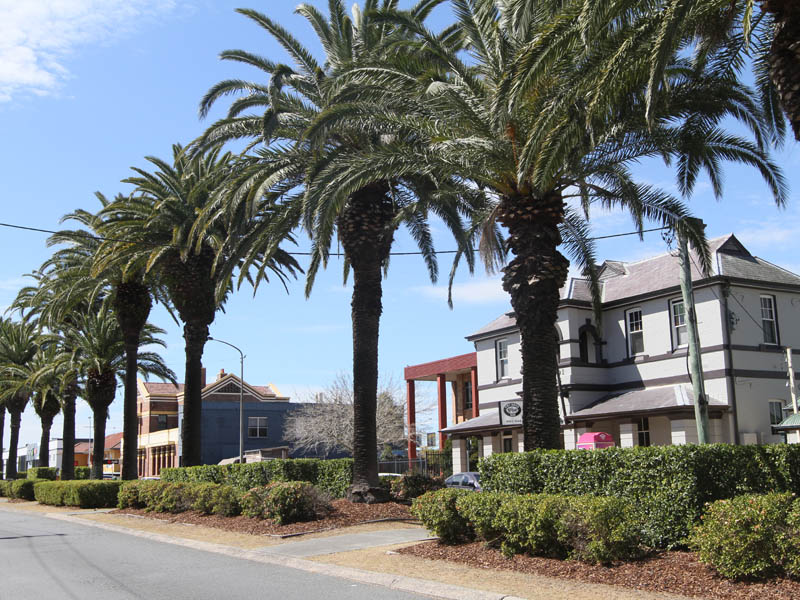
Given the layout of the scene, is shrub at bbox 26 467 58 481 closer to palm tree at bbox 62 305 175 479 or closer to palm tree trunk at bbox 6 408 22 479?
palm tree trunk at bbox 6 408 22 479

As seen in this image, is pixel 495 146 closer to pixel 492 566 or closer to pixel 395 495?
pixel 492 566

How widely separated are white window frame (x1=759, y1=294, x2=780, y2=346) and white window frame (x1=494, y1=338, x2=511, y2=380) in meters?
11.0

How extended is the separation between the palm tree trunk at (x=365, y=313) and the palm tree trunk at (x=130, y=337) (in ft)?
43.5

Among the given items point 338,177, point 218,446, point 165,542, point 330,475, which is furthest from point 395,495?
point 218,446

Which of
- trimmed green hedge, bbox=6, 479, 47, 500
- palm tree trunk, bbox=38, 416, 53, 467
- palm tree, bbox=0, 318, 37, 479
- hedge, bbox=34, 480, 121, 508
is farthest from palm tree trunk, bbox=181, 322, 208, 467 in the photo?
palm tree trunk, bbox=38, 416, 53, 467

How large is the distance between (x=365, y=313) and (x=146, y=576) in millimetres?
9485

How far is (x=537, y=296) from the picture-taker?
49.1 feet

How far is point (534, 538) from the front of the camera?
11781 mm

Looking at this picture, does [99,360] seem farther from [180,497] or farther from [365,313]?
[365,313]

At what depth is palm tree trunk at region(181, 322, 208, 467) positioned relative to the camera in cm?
2553

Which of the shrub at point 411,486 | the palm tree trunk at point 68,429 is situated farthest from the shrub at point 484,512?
the palm tree trunk at point 68,429

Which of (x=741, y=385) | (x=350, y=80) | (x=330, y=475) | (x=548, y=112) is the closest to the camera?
(x=548, y=112)

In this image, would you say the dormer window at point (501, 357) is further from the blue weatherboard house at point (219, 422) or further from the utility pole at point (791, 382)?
the blue weatherboard house at point (219, 422)

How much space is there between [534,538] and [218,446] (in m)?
62.3
